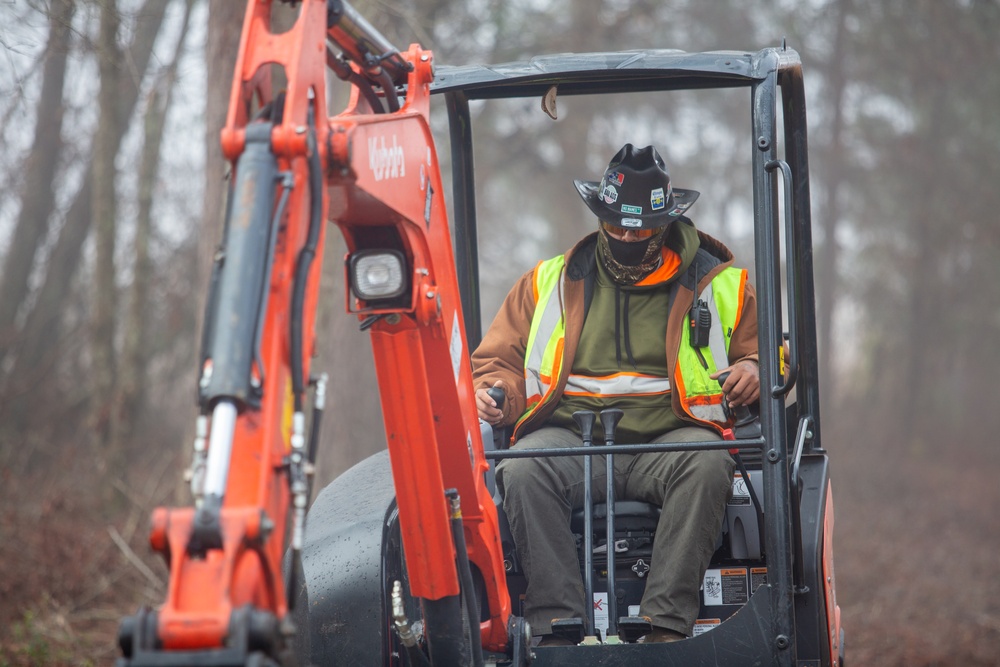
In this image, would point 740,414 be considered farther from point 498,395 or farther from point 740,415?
point 498,395

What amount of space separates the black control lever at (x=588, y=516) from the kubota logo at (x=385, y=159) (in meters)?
1.35

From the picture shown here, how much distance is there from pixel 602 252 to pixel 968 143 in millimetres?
16162

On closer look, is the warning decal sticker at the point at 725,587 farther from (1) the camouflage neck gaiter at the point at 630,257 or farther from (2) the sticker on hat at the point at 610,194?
(2) the sticker on hat at the point at 610,194

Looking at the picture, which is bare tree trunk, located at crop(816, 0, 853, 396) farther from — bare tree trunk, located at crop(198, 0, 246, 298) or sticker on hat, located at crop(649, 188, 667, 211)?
sticker on hat, located at crop(649, 188, 667, 211)

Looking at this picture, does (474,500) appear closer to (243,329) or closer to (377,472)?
(377,472)

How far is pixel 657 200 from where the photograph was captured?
4020 millimetres

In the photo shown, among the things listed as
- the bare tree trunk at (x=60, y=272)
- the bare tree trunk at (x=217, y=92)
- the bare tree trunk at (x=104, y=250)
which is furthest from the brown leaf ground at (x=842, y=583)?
the bare tree trunk at (x=60, y=272)

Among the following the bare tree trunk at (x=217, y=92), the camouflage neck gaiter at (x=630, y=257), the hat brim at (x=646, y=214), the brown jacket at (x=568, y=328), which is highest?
the bare tree trunk at (x=217, y=92)

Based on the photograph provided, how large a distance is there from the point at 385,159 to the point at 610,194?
5.20ft

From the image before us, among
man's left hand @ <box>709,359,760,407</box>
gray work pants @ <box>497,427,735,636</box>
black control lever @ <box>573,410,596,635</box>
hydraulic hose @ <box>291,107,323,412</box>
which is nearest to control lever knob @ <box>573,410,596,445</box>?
black control lever @ <box>573,410,596,635</box>

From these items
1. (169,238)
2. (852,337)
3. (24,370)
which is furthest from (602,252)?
(852,337)

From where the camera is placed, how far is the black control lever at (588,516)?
12.2 feet

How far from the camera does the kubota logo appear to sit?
254 centimetres

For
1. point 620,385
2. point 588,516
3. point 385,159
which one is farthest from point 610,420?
point 385,159
